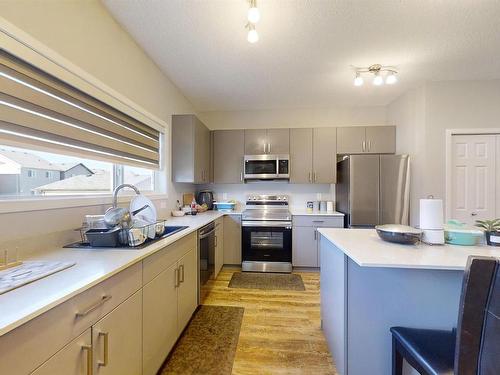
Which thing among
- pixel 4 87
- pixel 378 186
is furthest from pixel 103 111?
pixel 378 186

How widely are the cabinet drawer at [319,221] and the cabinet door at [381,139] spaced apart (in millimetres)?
1229

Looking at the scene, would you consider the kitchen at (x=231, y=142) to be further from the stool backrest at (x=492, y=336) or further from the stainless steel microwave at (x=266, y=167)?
the stool backrest at (x=492, y=336)

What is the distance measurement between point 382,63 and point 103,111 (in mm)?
2786

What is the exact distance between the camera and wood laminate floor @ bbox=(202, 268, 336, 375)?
165 cm

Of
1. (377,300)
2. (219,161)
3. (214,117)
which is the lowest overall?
(377,300)

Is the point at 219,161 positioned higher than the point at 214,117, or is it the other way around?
the point at 214,117

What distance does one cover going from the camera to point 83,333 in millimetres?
921

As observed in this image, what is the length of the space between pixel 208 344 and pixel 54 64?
2165 millimetres

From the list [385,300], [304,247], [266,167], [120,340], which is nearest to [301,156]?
[266,167]

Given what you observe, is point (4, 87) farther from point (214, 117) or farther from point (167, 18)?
point (214, 117)

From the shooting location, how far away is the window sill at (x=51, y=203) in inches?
45.8

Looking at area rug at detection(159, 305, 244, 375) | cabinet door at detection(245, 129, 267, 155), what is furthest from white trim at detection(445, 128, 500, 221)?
area rug at detection(159, 305, 244, 375)

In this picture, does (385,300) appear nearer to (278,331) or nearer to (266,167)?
(278,331)

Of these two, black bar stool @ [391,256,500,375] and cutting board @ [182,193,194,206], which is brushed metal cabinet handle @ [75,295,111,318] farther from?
cutting board @ [182,193,194,206]
